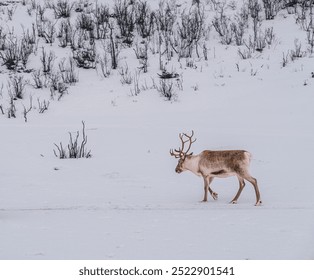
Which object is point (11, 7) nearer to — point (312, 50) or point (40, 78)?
point (40, 78)

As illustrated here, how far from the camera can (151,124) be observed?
963cm

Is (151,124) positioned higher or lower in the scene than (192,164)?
higher

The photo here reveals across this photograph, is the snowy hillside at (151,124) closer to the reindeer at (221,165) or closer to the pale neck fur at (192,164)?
the reindeer at (221,165)

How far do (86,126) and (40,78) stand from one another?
2.96 metres

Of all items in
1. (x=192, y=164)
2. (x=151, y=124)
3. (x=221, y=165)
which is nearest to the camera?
(x=221, y=165)

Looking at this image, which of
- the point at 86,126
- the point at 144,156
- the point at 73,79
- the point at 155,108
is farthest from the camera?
the point at 73,79

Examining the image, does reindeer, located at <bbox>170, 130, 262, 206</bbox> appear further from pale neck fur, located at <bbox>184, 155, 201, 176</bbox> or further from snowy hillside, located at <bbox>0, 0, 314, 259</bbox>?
snowy hillside, located at <bbox>0, 0, 314, 259</bbox>

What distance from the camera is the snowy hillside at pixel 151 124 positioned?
395 centimetres

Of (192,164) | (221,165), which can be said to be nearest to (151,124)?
(192,164)

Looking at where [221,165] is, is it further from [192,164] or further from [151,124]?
[151,124]

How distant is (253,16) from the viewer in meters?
13.9

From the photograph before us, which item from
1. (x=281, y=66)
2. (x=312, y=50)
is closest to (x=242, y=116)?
(x=281, y=66)

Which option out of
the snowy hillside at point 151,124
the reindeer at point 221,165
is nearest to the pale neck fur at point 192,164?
the reindeer at point 221,165

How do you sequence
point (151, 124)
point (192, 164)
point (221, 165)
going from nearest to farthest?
point (221, 165) < point (192, 164) < point (151, 124)
